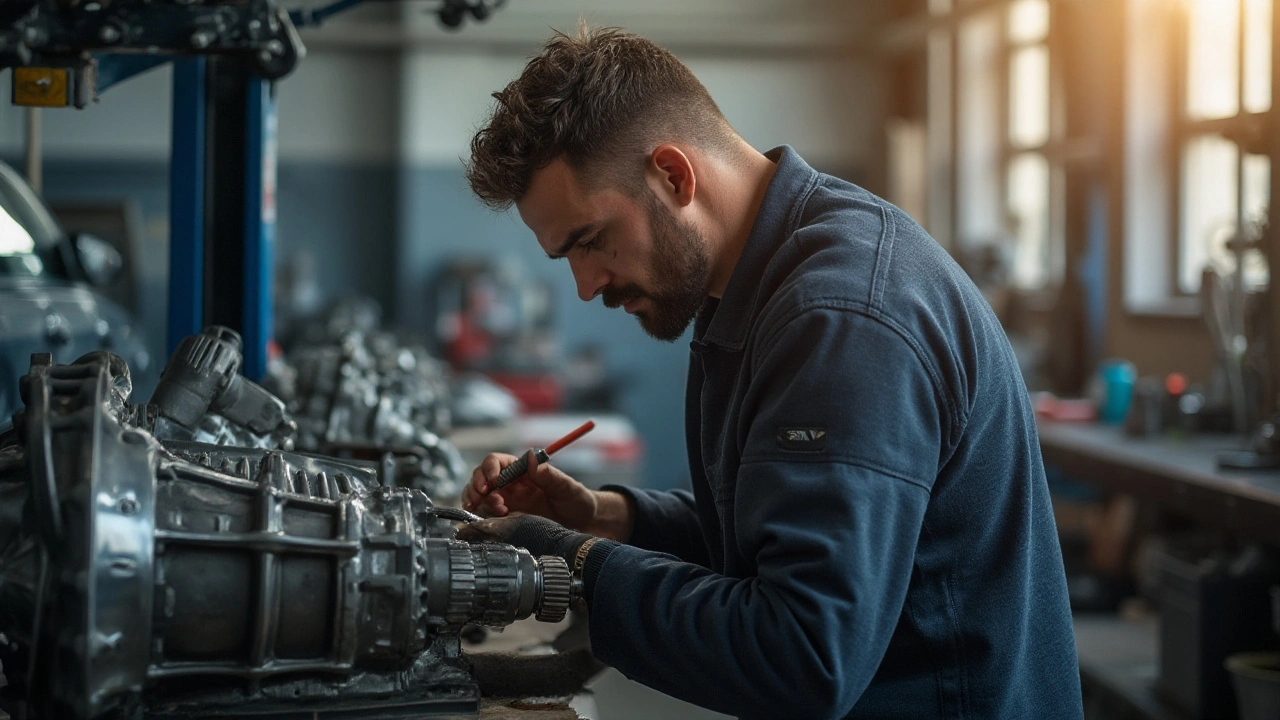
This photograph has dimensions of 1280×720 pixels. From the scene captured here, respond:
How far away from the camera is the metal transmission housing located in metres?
0.98

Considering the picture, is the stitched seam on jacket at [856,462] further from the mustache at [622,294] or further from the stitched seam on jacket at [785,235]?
the mustache at [622,294]

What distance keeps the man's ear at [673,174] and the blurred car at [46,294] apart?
3.95 feet

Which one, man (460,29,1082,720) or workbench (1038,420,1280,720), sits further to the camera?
workbench (1038,420,1280,720)

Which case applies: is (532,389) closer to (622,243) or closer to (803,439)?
(622,243)

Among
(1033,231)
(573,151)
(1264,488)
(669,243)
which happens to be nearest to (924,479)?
(669,243)

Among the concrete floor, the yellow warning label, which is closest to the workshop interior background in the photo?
the concrete floor

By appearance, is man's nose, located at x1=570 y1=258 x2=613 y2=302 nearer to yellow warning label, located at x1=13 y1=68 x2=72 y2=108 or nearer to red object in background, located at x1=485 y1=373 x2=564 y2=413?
yellow warning label, located at x1=13 y1=68 x2=72 y2=108

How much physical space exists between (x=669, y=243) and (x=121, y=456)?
62 centimetres

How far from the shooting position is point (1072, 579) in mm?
4789

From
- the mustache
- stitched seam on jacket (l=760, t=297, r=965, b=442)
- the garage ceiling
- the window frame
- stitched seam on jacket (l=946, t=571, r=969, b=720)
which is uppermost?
the garage ceiling

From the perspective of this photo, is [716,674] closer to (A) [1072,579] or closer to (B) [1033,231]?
(A) [1072,579]

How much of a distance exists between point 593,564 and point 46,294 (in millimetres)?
1600

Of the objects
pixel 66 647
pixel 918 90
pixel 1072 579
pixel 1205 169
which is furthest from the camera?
pixel 918 90

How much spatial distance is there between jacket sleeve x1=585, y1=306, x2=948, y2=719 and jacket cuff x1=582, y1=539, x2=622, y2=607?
0.06 metres
